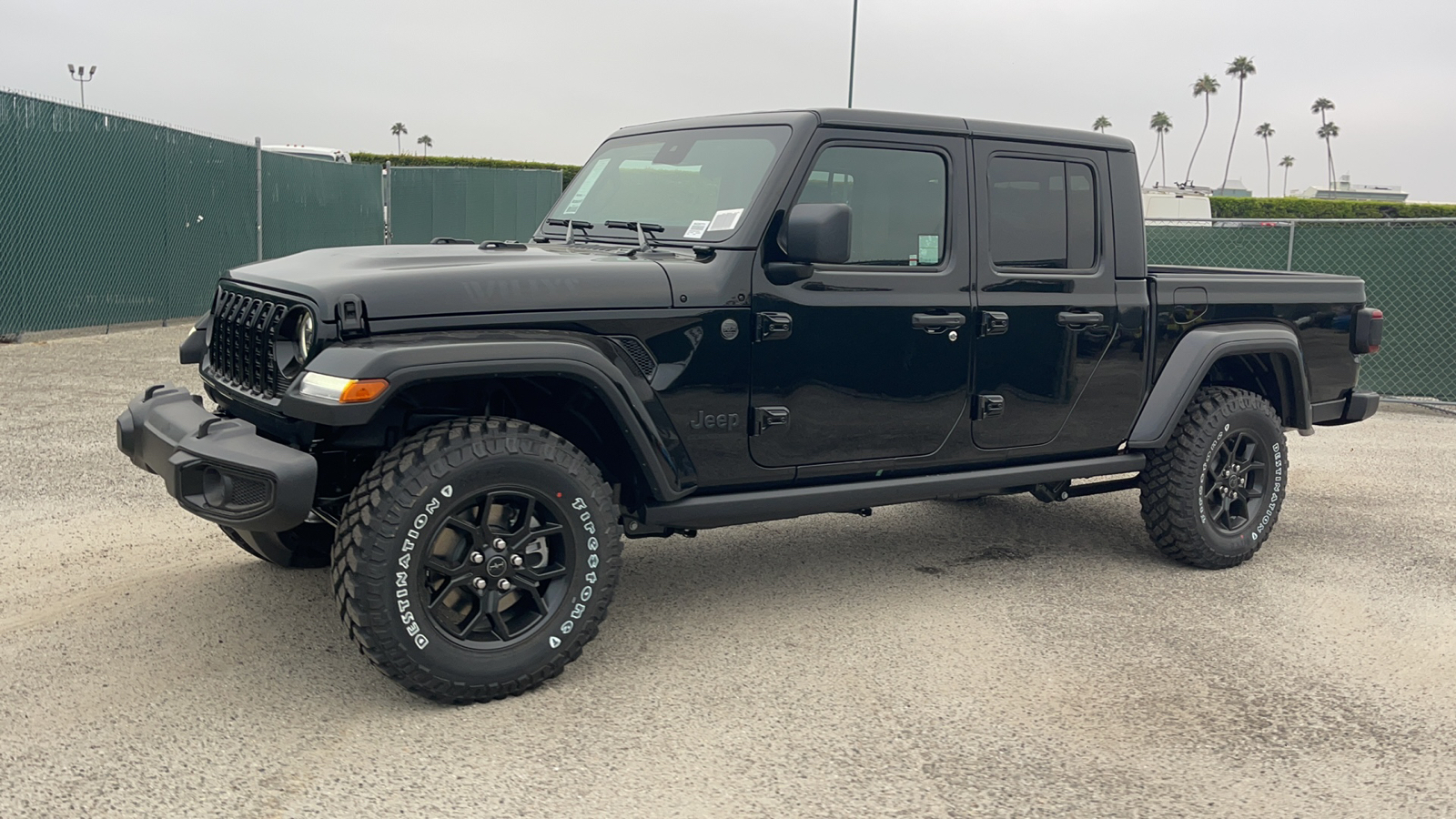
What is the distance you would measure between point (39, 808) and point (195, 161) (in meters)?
13.6

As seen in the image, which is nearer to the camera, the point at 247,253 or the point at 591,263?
the point at 591,263

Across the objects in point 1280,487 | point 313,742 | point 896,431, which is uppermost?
point 896,431

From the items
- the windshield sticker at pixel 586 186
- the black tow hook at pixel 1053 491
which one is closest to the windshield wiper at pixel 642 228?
the windshield sticker at pixel 586 186

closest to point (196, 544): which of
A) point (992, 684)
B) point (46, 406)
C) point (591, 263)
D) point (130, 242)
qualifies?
point (591, 263)

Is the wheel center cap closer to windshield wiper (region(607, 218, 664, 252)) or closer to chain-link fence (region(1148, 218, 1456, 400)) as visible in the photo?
windshield wiper (region(607, 218, 664, 252))

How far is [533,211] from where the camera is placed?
75.2ft

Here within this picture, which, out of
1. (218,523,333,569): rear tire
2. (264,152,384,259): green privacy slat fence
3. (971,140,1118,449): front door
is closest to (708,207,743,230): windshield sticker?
(971,140,1118,449): front door

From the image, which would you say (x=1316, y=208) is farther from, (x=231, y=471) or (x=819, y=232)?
(x=231, y=471)

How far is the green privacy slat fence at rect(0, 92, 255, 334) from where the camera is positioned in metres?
11.6

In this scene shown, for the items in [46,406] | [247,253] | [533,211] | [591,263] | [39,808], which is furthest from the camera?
[533,211]

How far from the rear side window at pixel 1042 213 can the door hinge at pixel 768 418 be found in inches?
47.1

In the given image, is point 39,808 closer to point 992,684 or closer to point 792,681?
point 792,681

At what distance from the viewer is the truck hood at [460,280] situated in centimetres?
357

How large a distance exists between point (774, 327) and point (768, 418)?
32cm
